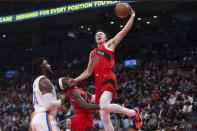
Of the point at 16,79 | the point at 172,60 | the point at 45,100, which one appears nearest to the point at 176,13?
the point at 172,60

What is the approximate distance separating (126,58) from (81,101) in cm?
1651

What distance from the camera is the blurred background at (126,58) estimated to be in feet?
47.0

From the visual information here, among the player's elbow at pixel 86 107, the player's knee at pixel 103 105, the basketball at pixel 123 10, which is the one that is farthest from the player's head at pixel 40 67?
the basketball at pixel 123 10

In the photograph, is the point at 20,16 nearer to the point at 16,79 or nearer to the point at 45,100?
the point at 16,79

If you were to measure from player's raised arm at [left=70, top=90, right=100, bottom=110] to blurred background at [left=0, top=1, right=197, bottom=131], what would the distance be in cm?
612

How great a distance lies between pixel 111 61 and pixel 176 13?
57.4 ft

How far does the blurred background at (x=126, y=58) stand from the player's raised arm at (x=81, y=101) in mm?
6116

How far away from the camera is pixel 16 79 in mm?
25953

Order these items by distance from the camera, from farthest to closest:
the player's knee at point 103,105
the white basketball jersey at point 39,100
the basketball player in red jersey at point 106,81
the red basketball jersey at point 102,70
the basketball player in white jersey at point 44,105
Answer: the red basketball jersey at point 102,70 → the basketball player in red jersey at point 106,81 → the player's knee at point 103,105 → the white basketball jersey at point 39,100 → the basketball player in white jersey at point 44,105

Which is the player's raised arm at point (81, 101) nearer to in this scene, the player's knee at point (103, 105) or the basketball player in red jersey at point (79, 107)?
the basketball player in red jersey at point (79, 107)

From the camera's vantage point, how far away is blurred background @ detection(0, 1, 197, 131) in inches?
564

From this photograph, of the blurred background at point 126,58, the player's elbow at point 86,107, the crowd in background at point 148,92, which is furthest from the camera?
the blurred background at point 126,58

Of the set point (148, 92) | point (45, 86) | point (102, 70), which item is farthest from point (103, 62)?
point (148, 92)

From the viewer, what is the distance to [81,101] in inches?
232
